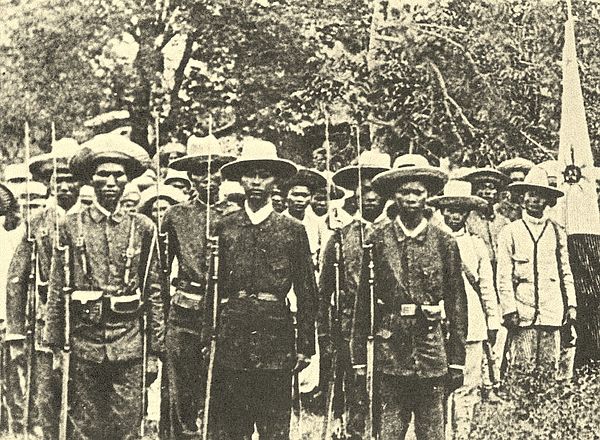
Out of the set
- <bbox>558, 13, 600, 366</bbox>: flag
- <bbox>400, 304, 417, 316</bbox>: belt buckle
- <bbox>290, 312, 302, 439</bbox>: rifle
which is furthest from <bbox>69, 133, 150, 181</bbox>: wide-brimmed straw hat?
<bbox>558, 13, 600, 366</bbox>: flag

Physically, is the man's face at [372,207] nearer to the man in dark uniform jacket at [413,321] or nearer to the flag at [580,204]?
the man in dark uniform jacket at [413,321]

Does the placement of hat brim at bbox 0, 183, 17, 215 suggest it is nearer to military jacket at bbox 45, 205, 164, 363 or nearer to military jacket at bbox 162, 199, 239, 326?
military jacket at bbox 45, 205, 164, 363

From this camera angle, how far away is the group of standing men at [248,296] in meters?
→ 5.49

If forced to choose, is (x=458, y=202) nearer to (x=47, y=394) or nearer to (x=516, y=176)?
(x=516, y=176)

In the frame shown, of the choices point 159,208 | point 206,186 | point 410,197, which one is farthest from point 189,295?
point 410,197

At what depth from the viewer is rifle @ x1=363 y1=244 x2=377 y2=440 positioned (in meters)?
5.80

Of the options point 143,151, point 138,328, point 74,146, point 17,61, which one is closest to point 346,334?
point 138,328

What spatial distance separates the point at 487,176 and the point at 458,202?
378mm

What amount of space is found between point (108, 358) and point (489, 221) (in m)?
2.77

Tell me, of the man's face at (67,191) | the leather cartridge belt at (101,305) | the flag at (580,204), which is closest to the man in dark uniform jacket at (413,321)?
the flag at (580,204)

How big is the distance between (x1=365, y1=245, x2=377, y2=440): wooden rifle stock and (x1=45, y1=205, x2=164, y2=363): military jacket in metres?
1.34

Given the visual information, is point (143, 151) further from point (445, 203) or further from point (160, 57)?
point (445, 203)

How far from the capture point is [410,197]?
589cm

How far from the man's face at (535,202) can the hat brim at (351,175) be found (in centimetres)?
115
